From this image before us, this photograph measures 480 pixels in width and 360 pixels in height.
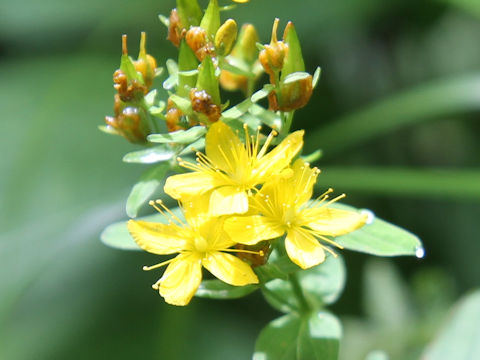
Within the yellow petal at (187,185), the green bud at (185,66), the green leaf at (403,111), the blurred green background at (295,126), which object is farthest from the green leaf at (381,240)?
the green leaf at (403,111)

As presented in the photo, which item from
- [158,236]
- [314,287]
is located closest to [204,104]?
[158,236]

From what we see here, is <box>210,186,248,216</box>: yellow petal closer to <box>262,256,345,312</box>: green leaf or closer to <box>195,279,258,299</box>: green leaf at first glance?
<box>195,279,258,299</box>: green leaf

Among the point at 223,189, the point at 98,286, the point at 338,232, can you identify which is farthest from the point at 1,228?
the point at 338,232

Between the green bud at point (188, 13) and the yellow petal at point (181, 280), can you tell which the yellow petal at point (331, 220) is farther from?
the green bud at point (188, 13)

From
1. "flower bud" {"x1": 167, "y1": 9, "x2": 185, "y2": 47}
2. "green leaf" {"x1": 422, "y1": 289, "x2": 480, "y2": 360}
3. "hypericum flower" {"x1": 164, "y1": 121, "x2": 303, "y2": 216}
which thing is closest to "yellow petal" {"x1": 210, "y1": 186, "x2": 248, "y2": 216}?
"hypericum flower" {"x1": 164, "y1": 121, "x2": 303, "y2": 216}

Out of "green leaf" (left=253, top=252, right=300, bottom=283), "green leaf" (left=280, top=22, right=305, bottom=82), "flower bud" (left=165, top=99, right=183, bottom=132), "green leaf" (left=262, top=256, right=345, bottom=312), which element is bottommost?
"green leaf" (left=262, top=256, right=345, bottom=312)

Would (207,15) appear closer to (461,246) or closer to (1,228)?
(1,228)

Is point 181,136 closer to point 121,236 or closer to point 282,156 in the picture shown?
point 282,156
